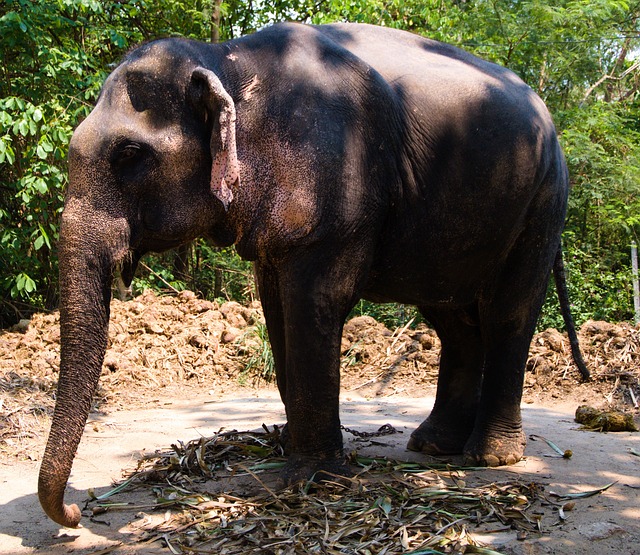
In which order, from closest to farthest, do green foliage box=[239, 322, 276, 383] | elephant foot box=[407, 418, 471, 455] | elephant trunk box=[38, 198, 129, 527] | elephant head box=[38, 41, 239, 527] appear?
elephant trunk box=[38, 198, 129, 527] → elephant head box=[38, 41, 239, 527] → elephant foot box=[407, 418, 471, 455] → green foliage box=[239, 322, 276, 383]

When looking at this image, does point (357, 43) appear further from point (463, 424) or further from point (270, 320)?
point (463, 424)

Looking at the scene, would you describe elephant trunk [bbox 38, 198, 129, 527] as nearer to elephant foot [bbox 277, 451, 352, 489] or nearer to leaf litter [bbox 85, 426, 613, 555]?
leaf litter [bbox 85, 426, 613, 555]

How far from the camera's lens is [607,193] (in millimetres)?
11516

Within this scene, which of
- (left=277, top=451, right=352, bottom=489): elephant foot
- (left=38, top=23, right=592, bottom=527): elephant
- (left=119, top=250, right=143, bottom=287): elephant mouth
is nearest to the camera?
(left=38, top=23, right=592, bottom=527): elephant

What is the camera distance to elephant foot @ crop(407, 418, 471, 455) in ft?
15.6

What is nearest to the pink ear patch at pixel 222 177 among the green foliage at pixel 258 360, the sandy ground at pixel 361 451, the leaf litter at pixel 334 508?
the leaf litter at pixel 334 508

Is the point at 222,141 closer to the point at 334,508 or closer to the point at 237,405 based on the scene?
the point at 334,508

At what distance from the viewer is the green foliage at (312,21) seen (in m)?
8.62

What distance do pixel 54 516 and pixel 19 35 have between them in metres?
6.47

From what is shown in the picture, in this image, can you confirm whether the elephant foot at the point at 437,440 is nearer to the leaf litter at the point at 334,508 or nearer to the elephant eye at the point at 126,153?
the leaf litter at the point at 334,508

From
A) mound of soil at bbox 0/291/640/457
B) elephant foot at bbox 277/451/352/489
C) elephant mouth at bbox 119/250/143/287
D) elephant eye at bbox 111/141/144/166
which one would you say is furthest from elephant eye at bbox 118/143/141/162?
mound of soil at bbox 0/291/640/457

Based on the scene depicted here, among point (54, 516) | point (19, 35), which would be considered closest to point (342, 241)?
point (54, 516)

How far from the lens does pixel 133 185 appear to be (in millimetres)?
3535

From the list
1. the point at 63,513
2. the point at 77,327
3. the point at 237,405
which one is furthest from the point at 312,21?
the point at 63,513
